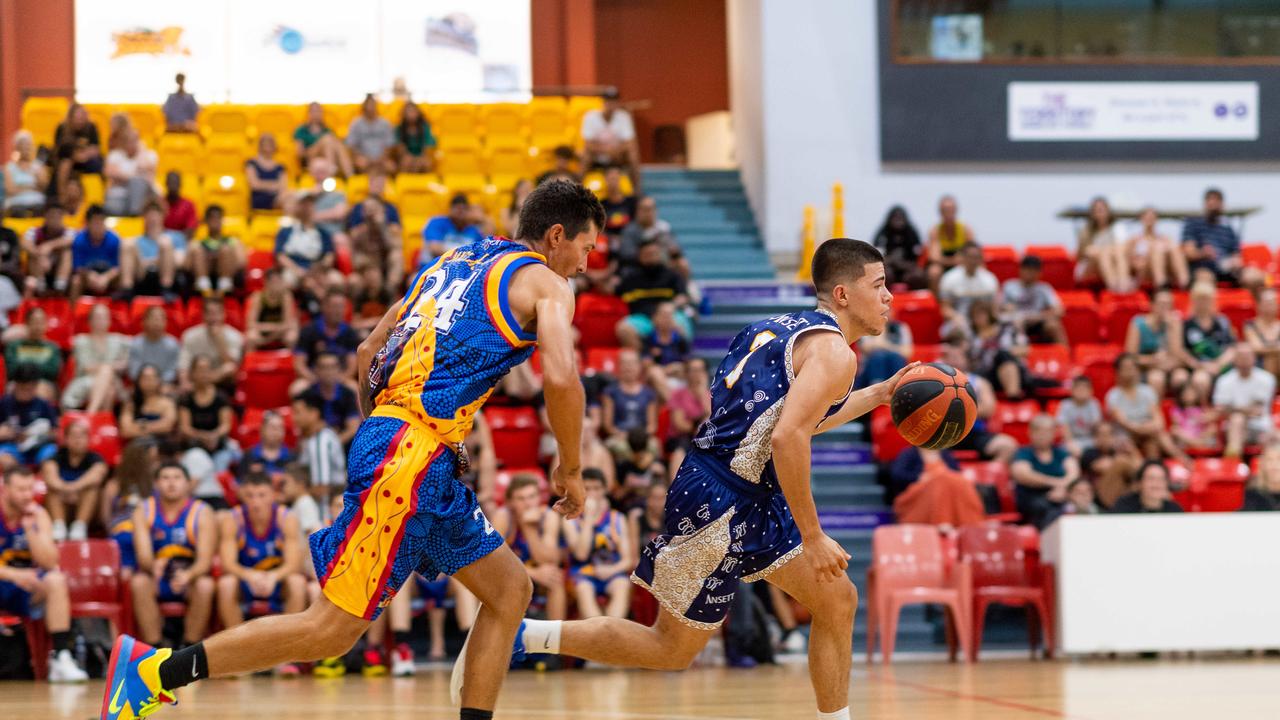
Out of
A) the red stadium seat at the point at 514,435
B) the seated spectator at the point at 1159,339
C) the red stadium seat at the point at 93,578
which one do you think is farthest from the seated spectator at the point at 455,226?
the seated spectator at the point at 1159,339

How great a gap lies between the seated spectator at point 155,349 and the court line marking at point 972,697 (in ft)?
20.3

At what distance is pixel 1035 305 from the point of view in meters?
14.6

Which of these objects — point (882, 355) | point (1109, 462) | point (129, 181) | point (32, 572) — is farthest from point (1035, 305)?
point (32, 572)

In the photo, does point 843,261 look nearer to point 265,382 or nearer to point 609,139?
point 265,382

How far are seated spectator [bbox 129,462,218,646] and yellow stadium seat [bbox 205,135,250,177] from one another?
7.09 m

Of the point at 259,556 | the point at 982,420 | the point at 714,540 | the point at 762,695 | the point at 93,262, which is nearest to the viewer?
the point at 714,540

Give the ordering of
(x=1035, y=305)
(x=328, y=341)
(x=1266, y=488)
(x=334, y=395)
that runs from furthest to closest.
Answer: (x=1035, y=305) < (x=328, y=341) < (x=334, y=395) < (x=1266, y=488)

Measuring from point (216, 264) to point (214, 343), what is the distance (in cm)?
116

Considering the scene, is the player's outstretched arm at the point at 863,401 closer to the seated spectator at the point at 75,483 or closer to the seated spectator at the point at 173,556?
the seated spectator at the point at 173,556

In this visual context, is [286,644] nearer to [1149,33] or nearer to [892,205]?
[892,205]

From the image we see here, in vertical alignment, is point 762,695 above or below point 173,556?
below

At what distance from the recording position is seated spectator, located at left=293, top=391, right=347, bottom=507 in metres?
11.1

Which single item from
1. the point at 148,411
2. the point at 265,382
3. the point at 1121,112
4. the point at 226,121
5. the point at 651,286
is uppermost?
the point at 226,121

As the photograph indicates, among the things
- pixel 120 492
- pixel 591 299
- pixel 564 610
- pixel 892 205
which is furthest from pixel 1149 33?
pixel 120 492
